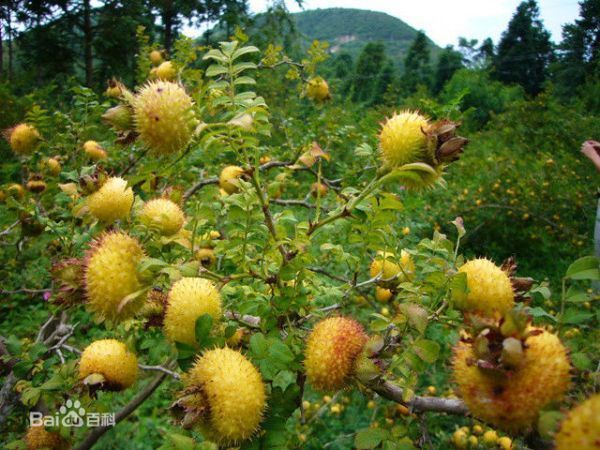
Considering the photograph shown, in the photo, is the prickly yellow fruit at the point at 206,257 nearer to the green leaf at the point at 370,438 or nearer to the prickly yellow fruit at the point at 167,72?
the green leaf at the point at 370,438

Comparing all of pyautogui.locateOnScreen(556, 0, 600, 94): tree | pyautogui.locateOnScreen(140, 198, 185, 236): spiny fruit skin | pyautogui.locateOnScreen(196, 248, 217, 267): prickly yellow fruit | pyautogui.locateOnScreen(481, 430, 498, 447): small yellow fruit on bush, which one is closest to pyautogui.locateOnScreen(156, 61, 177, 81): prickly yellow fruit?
pyautogui.locateOnScreen(196, 248, 217, 267): prickly yellow fruit

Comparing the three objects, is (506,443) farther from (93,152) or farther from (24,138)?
(24,138)

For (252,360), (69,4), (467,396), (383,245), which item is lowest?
(252,360)

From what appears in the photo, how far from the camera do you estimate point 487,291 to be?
3.41 feet

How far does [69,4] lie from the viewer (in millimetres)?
12344

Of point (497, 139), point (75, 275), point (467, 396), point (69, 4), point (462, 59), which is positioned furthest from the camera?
point (462, 59)

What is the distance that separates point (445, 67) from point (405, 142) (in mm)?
33922

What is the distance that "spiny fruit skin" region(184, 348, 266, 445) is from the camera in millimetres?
933

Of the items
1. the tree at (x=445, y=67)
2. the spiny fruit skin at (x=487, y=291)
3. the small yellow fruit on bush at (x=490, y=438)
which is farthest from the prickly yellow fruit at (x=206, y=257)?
the tree at (x=445, y=67)

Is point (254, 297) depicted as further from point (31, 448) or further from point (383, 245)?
point (31, 448)

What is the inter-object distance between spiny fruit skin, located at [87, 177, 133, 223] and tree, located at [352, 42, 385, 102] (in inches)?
999

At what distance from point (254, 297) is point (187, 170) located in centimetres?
168

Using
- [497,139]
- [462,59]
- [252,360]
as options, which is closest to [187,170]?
[252,360]

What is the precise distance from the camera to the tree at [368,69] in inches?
1057
